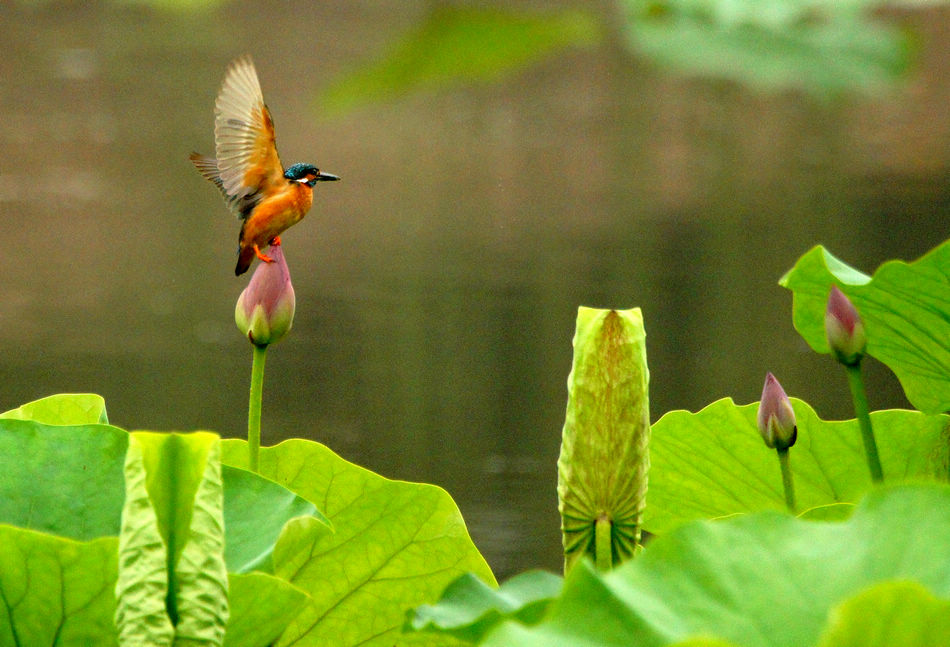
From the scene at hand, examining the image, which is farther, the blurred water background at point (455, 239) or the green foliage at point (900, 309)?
the blurred water background at point (455, 239)

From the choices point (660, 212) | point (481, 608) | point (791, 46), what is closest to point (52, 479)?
point (481, 608)

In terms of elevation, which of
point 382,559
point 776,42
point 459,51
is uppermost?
point 776,42

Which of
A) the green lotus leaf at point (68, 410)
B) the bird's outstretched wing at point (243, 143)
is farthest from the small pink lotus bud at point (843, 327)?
the green lotus leaf at point (68, 410)

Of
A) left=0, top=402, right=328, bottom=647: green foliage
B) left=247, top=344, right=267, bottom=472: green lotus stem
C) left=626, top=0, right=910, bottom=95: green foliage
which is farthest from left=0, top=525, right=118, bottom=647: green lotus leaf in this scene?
left=626, top=0, right=910, bottom=95: green foliage

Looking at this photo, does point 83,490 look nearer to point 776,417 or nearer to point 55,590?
point 55,590

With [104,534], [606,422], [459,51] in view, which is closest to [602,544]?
[606,422]

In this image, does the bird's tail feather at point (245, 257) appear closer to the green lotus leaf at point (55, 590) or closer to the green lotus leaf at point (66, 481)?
the green lotus leaf at point (66, 481)
